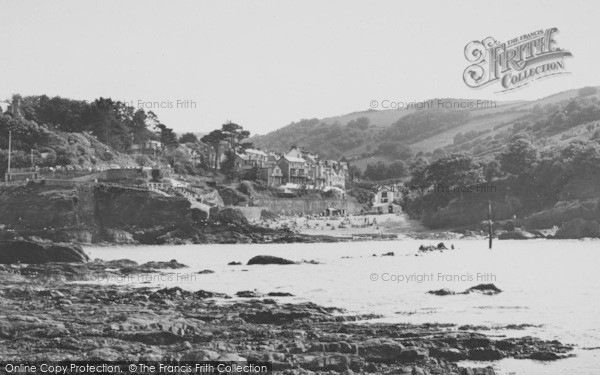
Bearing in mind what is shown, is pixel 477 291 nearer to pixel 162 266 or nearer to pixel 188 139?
pixel 162 266

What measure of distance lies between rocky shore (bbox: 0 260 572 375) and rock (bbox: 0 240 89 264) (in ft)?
72.0

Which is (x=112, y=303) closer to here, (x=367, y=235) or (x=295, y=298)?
(x=295, y=298)

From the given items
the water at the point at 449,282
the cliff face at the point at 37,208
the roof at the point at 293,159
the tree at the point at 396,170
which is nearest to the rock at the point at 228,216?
the water at the point at 449,282

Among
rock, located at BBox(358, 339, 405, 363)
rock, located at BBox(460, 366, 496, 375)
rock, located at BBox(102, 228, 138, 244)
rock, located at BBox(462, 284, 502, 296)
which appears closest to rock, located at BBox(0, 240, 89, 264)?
rock, located at BBox(462, 284, 502, 296)

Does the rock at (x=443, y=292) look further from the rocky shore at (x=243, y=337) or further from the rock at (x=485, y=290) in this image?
the rocky shore at (x=243, y=337)

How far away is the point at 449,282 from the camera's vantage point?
40.8 metres

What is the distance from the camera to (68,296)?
98.0ft

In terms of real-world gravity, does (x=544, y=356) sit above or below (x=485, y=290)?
below

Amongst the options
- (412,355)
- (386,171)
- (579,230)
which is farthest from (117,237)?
(386,171)

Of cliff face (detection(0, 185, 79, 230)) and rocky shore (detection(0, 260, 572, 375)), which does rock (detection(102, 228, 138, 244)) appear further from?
rocky shore (detection(0, 260, 572, 375))

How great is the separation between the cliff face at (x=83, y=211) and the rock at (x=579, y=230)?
43.4 meters

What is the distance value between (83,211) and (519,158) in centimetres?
5876

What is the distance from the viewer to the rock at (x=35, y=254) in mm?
51122

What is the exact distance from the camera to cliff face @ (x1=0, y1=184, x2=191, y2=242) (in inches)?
3184
